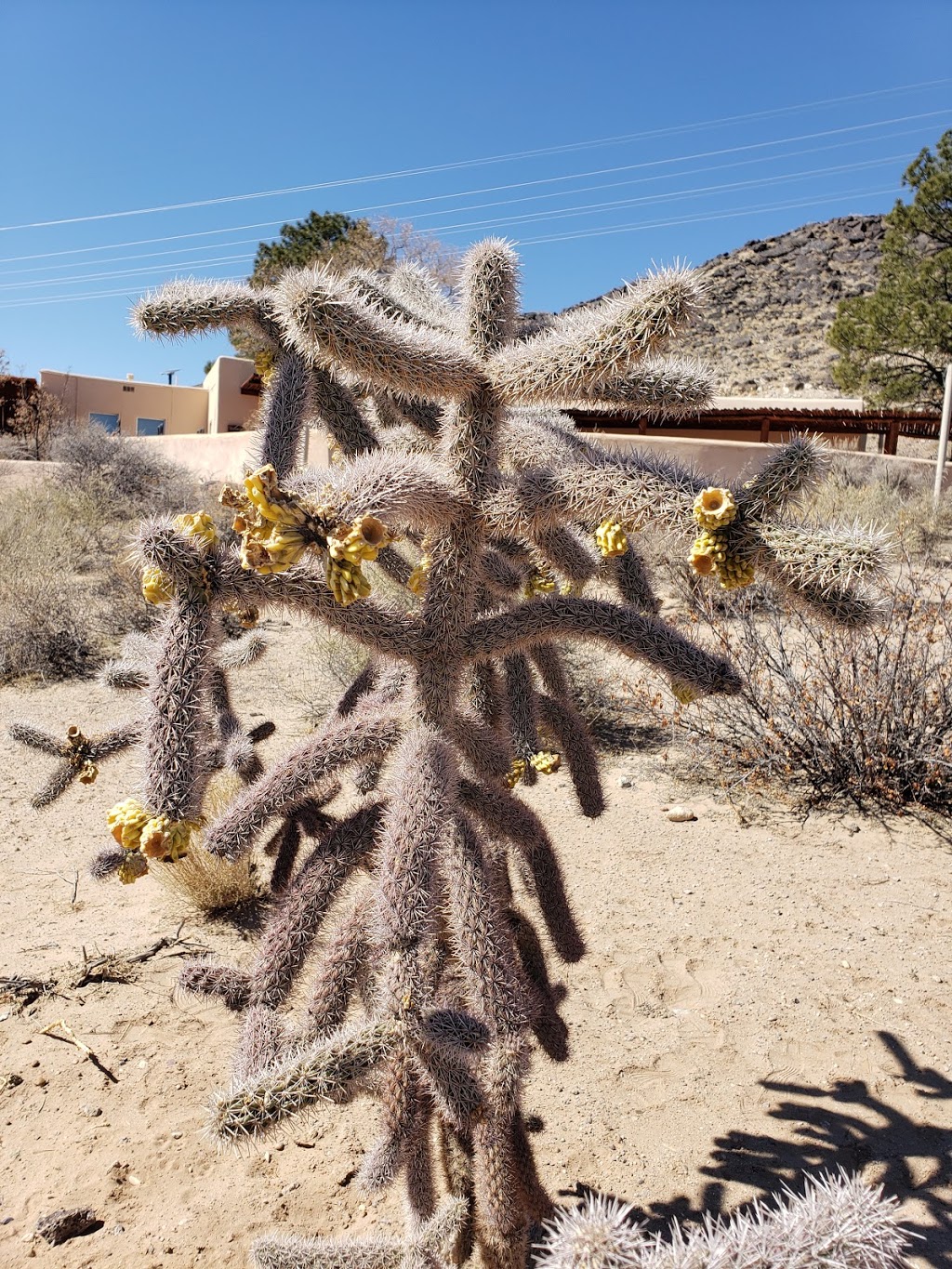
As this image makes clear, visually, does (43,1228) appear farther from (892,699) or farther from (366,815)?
(892,699)

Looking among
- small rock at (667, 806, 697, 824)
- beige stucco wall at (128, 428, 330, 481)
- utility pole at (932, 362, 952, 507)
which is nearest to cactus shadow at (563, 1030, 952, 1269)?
small rock at (667, 806, 697, 824)

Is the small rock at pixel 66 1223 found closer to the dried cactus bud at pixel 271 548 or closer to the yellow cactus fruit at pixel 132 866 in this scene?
the yellow cactus fruit at pixel 132 866

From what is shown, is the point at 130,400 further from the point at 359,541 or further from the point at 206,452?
the point at 359,541

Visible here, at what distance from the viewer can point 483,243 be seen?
211 cm

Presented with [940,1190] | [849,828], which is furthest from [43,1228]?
[849,828]

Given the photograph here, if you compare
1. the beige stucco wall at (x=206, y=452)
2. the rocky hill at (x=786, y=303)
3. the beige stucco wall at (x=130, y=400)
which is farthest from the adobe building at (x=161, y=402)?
the rocky hill at (x=786, y=303)

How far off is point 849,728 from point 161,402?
30.1 metres

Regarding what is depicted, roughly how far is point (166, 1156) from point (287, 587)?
2.22 m

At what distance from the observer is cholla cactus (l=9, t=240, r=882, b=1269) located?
1.69 meters

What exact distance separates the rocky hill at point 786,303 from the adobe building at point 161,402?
16657mm

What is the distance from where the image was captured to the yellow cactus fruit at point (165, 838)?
1572 millimetres

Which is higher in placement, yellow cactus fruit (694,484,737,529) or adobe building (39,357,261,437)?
adobe building (39,357,261,437)

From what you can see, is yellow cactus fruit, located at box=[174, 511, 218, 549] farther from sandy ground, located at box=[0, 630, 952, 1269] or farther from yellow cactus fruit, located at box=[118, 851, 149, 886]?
sandy ground, located at box=[0, 630, 952, 1269]

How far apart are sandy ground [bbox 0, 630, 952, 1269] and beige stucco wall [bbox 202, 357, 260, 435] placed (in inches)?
986
